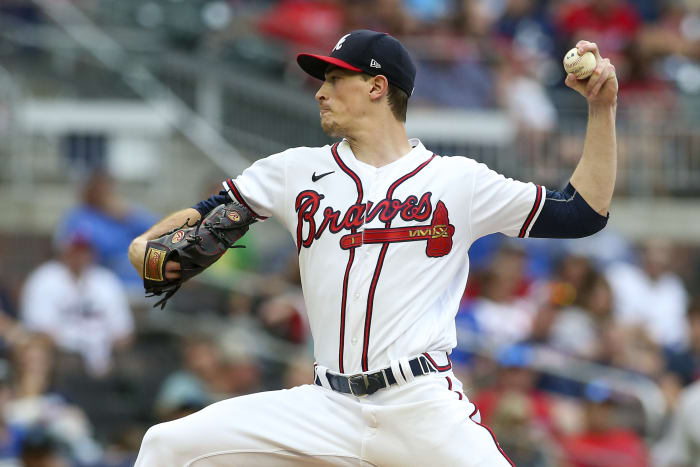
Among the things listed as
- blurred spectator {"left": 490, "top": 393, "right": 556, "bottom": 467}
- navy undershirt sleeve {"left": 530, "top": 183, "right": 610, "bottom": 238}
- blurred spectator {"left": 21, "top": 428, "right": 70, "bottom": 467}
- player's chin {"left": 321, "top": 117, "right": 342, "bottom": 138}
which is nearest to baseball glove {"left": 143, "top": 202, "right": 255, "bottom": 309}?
player's chin {"left": 321, "top": 117, "right": 342, "bottom": 138}

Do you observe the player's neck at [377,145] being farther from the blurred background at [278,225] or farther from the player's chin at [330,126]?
the blurred background at [278,225]

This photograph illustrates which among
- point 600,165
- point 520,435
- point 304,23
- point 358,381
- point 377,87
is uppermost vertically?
point 304,23

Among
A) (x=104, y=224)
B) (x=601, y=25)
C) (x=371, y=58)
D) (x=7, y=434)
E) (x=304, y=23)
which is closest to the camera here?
(x=371, y=58)

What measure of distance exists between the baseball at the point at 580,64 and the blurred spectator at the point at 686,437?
13.5 feet

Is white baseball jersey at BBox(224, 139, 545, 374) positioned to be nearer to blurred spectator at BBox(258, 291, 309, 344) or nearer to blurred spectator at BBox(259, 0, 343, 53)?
blurred spectator at BBox(258, 291, 309, 344)

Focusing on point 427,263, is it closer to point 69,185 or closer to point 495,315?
point 495,315

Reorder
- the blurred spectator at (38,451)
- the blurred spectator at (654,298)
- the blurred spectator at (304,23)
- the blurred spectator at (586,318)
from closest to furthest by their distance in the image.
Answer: the blurred spectator at (38,451)
the blurred spectator at (586,318)
the blurred spectator at (654,298)
the blurred spectator at (304,23)

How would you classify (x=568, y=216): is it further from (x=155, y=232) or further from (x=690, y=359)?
(x=690, y=359)

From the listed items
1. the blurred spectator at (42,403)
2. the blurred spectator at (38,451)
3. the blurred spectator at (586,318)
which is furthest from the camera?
the blurred spectator at (586,318)

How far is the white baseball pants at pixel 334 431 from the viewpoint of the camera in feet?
14.9

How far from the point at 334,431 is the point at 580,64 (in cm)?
154

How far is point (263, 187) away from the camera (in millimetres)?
4852

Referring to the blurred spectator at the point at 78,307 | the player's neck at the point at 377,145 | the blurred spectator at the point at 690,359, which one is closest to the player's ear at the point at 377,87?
the player's neck at the point at 377,145

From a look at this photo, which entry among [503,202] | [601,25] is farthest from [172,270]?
[601,25]
